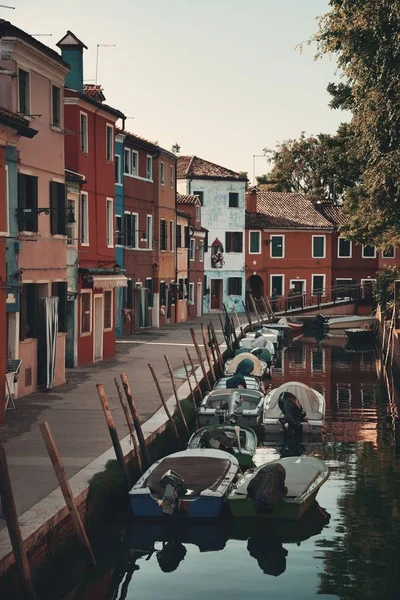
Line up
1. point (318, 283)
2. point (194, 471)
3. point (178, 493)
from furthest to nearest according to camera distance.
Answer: point (318, 283) → point (194, 471) → point (178, 493)

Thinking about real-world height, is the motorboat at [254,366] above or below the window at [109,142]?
below

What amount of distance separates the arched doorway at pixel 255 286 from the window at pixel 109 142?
41.1 metres

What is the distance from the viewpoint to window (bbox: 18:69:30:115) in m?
26.1

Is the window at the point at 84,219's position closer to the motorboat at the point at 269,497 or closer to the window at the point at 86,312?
the window at the point at 86,312

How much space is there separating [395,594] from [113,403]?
12.8 meters

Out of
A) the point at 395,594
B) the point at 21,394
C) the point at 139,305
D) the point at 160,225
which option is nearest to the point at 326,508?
the point at 395,594

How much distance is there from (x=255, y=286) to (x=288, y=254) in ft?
12.0

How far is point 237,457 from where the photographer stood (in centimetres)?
2217

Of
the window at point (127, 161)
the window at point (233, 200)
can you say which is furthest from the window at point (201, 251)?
the window at point (127, 161)

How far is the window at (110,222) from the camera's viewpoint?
38.1m

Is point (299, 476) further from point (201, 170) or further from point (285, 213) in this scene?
point (285, 213)

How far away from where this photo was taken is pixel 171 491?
1780 centimetres

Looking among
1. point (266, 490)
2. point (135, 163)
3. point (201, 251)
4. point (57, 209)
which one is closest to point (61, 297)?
point (57, 209)

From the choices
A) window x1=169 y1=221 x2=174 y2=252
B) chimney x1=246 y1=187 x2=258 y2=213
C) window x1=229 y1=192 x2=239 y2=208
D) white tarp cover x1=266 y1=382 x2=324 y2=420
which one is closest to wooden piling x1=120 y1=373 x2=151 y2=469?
white tarp cover x1=266 y1=382 x2=324 y2=420
